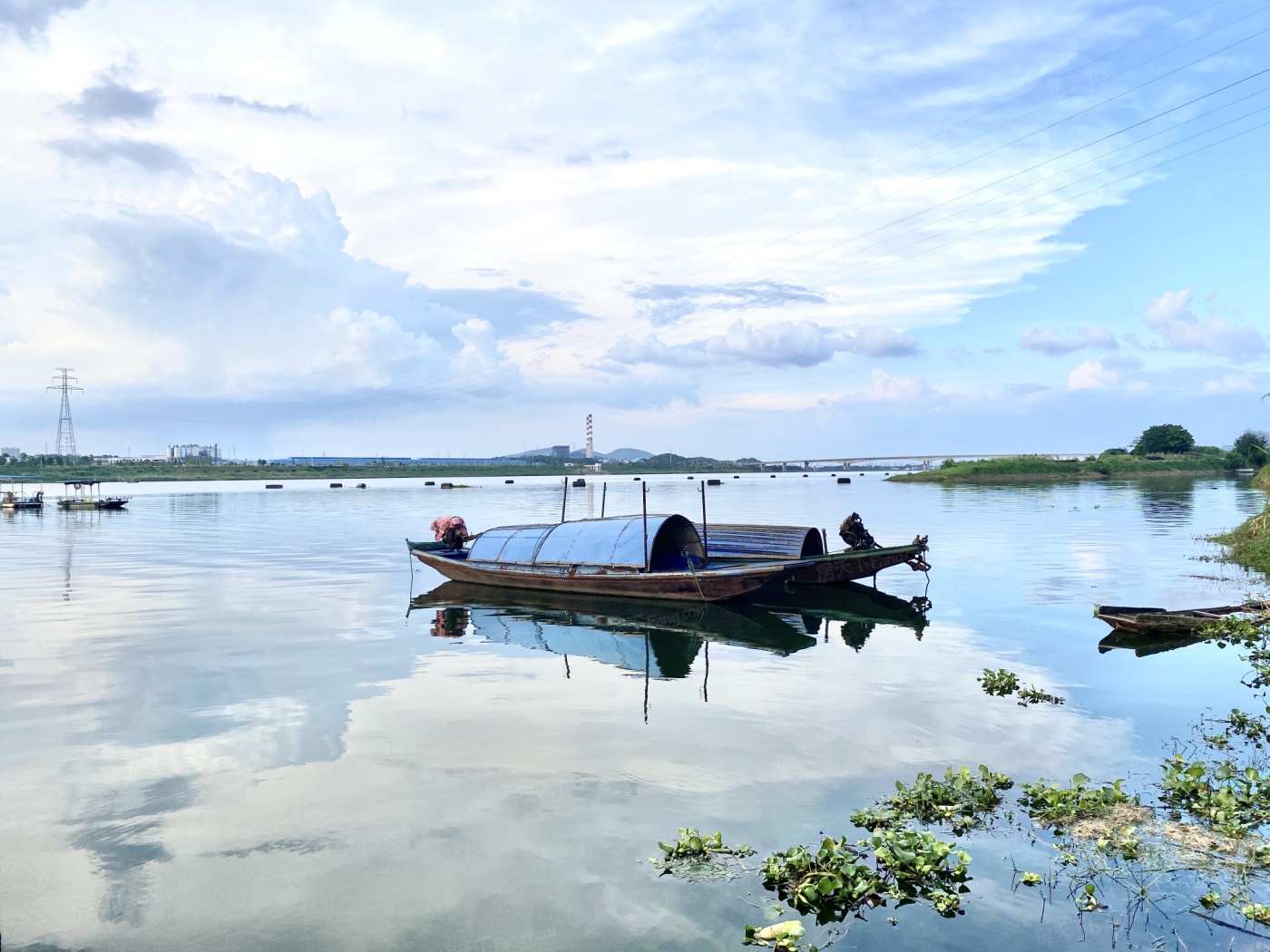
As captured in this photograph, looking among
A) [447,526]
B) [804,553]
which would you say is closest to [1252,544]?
[804,553]

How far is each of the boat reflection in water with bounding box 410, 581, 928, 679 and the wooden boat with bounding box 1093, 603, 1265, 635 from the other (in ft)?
17.6

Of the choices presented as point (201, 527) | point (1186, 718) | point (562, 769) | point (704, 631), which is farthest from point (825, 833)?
point (201, 527)

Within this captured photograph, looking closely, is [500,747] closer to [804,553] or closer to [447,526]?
[804,553]

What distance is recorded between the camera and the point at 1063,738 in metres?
14.1

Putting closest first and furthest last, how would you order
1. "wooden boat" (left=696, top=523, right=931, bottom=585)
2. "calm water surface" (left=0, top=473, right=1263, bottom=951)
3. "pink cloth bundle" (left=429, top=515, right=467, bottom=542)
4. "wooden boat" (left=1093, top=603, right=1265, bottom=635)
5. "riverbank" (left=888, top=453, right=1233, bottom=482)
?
"calm water surface" (left=0, top=473, right=1263, bottom=951) → "wooden boat" (left=1093, top=603, right=1265, bottom=635) → "wooden boat" (left=696, top=523, right=931, bottom=585) → "pink cloth bundle" (left=429, top=515, right=467, bottom=542) → "riverbank" (left=888, top=453, right=1233, bottom=482)

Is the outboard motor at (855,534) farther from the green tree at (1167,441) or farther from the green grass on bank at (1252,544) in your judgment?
the green tree at (1167,441)

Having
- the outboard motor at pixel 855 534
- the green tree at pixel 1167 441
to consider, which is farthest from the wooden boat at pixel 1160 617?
the green tree at pixel 1167 441

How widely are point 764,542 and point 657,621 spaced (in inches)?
341

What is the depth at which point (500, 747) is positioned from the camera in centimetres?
1416

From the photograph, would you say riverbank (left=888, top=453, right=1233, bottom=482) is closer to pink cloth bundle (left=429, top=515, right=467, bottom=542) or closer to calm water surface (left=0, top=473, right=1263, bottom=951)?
calm water surface (left=0, top=473, right=1263, bottom=951)

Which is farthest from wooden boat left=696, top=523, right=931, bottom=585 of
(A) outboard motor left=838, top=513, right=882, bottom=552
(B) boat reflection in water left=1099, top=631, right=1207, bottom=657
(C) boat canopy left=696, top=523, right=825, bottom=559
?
(B) boat reflection in water left=1099, top=631, right=1207, bottom=657

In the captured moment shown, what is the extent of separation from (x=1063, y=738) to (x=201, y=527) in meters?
62.8

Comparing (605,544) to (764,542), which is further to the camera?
(764,542)

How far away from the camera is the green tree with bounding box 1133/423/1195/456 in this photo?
462ft
